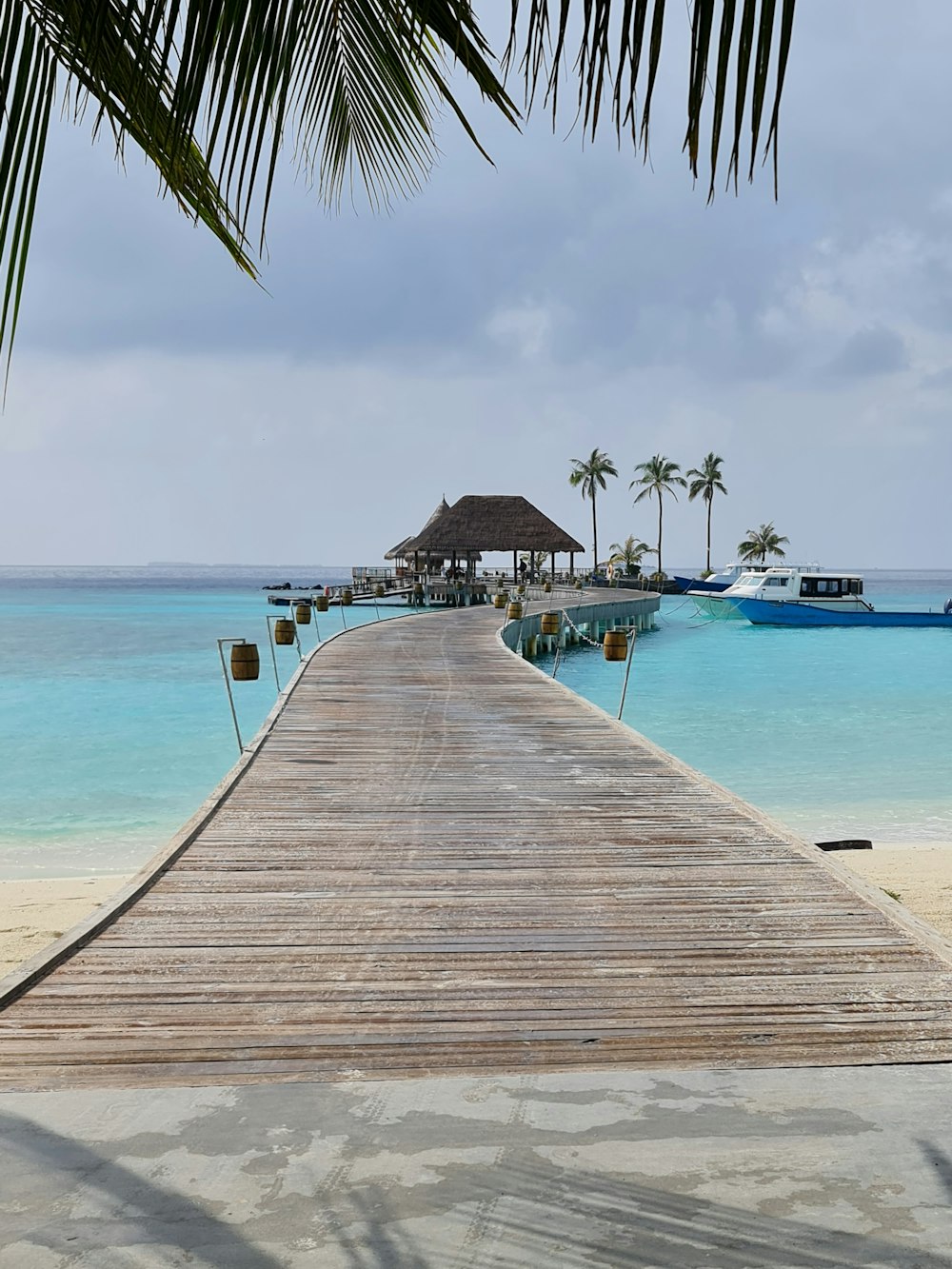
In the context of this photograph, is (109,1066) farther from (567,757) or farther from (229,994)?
(567,757)

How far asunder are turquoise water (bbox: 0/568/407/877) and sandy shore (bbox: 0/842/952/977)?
5.69 feet

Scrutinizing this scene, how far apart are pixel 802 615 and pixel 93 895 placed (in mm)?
44346

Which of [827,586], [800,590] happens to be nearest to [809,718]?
[800,590]

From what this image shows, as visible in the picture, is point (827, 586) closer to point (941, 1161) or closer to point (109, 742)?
point (109, 742)

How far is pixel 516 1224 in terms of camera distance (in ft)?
6.75

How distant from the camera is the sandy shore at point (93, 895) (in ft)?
23.6

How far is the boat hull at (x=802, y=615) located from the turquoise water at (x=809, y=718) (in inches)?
63.6

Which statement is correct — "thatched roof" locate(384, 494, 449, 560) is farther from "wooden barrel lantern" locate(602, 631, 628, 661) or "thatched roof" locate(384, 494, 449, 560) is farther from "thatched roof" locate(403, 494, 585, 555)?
"wooden barrel lantern" locate(602, 631, 628, 661)

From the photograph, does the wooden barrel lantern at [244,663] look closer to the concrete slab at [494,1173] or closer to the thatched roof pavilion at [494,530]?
the concrete slab at [494,1173]

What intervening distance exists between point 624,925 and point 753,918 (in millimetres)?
547

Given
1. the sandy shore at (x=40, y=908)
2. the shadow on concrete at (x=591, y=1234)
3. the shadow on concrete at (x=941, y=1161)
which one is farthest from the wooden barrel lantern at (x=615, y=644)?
the shadow on concrete at (x=591, y=1234)

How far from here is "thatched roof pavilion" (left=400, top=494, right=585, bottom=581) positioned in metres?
51.6

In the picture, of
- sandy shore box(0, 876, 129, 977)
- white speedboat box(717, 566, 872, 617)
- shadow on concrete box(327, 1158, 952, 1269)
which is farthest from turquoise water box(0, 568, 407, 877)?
white speedboat box(717, 566, 872, 617)

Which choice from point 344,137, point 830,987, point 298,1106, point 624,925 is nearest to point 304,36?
point 344,137
